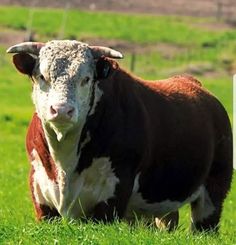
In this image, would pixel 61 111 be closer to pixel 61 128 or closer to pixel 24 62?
pixel 61 128

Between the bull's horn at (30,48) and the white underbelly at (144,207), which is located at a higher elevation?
the bull's horn at (30,48)

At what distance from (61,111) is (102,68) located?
105 centimetres

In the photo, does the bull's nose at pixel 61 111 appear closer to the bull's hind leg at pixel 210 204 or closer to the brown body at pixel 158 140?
the brown body at pixel 158 140

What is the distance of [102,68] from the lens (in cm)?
1020

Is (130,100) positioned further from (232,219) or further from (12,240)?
(232,219)

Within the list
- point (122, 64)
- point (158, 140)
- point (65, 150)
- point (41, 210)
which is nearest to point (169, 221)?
point (158, 140)

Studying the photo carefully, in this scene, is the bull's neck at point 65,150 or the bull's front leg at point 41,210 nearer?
the bull's neck at point 65,150

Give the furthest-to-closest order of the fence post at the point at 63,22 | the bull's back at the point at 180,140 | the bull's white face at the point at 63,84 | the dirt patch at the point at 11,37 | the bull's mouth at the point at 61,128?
the fence post at the point at 63,22
the dirt patch at the point at 11,37
the bull's back at the point at 180,140
the bull's mouth at the point at 61,128
the bull's white face at the point at 63,84

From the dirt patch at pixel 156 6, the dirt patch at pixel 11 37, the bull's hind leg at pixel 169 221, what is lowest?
the dirt patch at pixel 156 6

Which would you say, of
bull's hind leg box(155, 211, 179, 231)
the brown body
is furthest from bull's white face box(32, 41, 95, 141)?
bull's hind leg box(155, 211, 179, 231)

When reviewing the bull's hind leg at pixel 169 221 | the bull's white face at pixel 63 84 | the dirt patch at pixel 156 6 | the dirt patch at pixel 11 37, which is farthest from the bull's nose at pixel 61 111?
the dirt patch at pixel 156 6

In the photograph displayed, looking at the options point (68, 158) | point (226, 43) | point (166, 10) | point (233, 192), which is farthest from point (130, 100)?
point (166, 10)

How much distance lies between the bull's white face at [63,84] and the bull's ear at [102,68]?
0.08m

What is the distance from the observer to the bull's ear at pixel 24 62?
1018 centimetres
